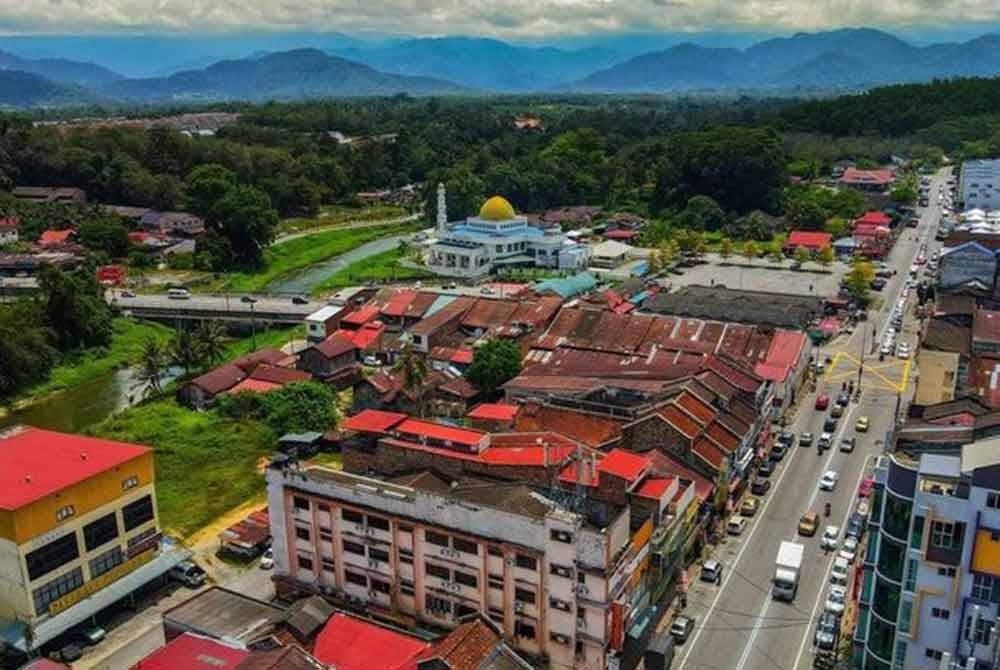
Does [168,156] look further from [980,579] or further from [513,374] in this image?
[980,579]

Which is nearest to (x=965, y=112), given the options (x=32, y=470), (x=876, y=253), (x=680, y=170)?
(x=680, y=170)

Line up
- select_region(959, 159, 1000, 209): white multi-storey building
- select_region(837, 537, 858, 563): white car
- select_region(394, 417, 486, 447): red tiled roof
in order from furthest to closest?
select_region(959, 159, 1000, 209): white multi-storey building → select_region(837, 537, 858, 563): white car → select_region(394, 417, 486, 447): red tiled roof

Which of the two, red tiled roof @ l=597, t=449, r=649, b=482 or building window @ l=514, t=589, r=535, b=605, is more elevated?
red tiled roof @ l=597, t=449, r=649, b=482

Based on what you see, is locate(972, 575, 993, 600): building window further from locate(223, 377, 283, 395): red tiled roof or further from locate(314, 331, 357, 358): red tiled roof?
locate(314, 331, 357, 358): red tiled roof

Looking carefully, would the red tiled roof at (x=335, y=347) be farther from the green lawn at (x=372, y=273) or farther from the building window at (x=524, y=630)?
the building window at (x=524, y=630)

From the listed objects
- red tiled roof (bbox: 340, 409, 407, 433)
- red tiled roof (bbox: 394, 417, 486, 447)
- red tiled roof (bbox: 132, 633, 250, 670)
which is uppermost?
A: red tiled roof (bbox: 394, 417, 486, 447)

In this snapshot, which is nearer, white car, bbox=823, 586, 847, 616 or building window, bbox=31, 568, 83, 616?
building window, bbox=31, 568, 83, 616

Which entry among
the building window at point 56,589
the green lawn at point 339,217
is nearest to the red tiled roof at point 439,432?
the building window at point 56,589

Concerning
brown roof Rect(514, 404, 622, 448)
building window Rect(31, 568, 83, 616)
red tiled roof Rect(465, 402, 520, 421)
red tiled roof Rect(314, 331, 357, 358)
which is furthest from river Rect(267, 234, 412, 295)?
building window Rect(31, 568, 83, 616)
